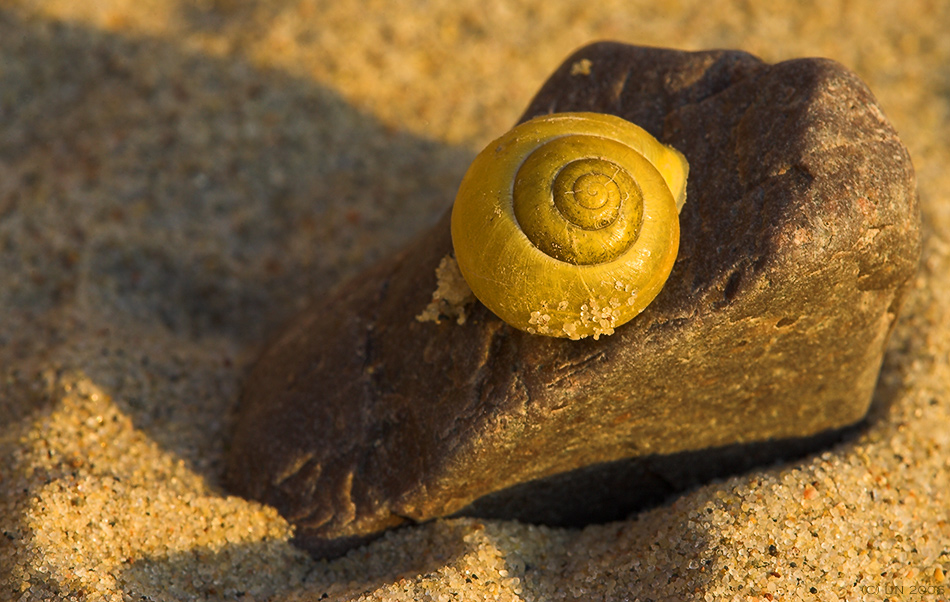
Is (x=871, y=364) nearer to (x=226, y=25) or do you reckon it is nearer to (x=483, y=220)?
(x=483, y=220)

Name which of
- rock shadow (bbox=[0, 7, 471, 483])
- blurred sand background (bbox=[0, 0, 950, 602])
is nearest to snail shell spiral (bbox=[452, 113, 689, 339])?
blurred sand background (bbox=[0, 0, 950, 602])

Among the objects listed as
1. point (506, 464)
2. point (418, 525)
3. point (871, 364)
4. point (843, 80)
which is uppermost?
point (843, 80)

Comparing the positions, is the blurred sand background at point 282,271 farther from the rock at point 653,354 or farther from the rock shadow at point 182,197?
the rock at point 653,354

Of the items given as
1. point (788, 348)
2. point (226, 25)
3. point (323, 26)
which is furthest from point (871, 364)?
point (226, 25)

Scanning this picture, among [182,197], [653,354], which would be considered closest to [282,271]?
[182,197]

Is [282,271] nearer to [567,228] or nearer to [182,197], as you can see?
[182,197]

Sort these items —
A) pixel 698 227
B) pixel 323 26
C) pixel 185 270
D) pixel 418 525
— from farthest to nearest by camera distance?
pixel 323 26
pixel 185 270
pixel 418 525
pixel 698 227

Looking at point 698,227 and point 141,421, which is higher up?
point 698,227
